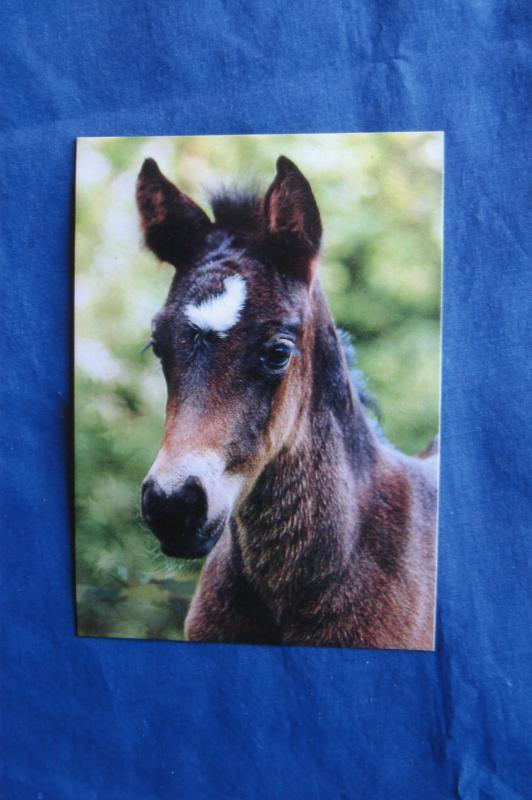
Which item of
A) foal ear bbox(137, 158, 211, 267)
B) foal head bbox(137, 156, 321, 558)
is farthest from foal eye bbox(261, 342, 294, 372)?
foal ear bbox(137, 158, 211, 267)

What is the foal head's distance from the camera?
1.81ft

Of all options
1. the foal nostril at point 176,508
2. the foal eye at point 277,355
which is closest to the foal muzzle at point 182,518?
the foal nostril at point 176,508

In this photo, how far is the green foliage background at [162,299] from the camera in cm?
57

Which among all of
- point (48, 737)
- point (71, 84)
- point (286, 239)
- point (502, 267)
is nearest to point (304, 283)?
point (286, 239)

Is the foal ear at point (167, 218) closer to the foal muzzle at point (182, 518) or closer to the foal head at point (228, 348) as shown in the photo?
the foal head at point (228, 348)

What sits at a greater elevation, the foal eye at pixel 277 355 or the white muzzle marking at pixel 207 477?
the foal eye at pixel 277 355

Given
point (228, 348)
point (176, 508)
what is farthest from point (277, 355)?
point (176, 508)

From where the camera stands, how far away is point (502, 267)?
22.7 inches

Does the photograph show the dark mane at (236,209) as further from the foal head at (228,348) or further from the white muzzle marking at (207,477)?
the white muzzle marking at (207,477)

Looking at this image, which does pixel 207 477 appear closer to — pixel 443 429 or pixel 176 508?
pixel 176 508

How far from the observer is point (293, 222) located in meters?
0.57

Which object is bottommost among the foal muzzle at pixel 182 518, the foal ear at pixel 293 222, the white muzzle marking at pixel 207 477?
the foal muzzle at pixel 182 518

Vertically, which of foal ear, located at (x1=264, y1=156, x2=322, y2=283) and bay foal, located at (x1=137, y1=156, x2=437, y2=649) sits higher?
foal ear, located at (x1=264, y1=156, x2=322, y2=283)

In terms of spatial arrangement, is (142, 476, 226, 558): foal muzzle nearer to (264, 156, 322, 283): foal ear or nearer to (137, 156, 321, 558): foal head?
(137, 156, 321, 558): foal head
